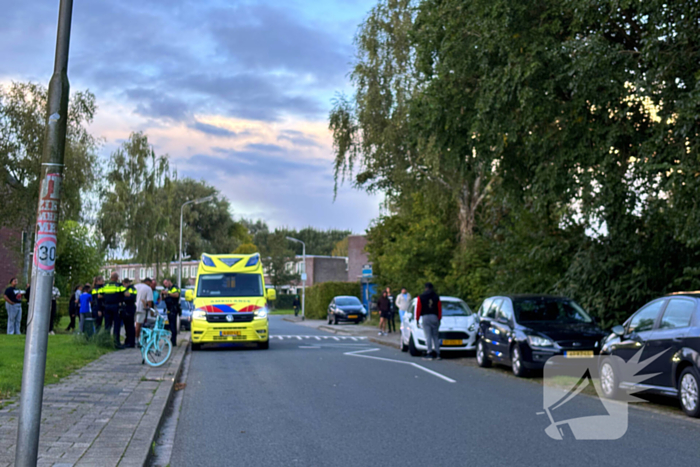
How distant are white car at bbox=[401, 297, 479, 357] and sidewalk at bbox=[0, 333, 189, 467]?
7.93 m

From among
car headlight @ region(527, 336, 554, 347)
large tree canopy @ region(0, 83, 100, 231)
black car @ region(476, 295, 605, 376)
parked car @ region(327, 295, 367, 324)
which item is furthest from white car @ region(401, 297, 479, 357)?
parked car @ region(327, 295, 367, 324)

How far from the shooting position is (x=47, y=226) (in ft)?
16.9

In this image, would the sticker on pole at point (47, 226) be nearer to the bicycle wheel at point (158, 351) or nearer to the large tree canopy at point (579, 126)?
the large tree canopy at point (579, 126)

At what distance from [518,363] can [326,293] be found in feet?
133

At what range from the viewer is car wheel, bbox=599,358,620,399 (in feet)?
36.6

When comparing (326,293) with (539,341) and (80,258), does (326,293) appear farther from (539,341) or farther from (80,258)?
(539,341)

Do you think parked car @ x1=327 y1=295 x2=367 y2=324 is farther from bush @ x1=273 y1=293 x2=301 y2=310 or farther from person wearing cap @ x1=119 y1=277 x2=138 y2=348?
bush @ x1=273 y1=293 x2=301 y2=310

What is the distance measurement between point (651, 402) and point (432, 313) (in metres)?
7.75

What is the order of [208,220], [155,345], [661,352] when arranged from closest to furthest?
[661,352]
[155,345]
[208,220]

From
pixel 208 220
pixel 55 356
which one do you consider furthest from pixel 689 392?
pixel 208 220

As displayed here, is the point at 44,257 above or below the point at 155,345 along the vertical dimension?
above

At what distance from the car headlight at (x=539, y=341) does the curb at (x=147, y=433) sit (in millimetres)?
6799

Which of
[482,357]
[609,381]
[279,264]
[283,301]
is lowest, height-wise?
[609,381]

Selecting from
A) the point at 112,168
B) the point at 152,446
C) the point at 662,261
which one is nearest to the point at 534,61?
the point at 662,261
